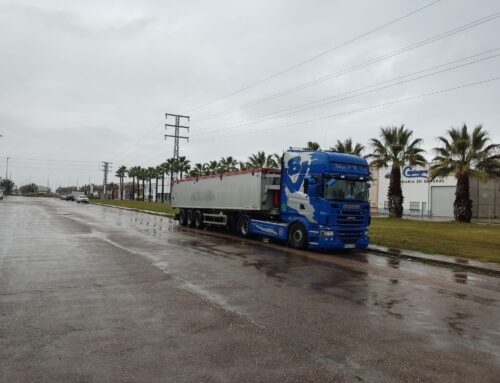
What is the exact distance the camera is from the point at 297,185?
1588cm

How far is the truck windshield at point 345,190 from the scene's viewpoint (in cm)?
1453

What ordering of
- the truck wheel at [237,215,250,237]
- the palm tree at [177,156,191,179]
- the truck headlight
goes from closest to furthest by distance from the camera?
the truck headlight → the truck wheel at [237,215,250,237] → the palm tree at [177,156,191,179]

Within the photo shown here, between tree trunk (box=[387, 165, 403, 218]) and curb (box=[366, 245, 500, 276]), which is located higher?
tree trunk (box=[387, 165, 403, 218])

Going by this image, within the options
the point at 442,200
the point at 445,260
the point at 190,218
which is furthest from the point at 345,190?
the point at 442,200

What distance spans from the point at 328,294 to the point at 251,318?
2387 millimetres

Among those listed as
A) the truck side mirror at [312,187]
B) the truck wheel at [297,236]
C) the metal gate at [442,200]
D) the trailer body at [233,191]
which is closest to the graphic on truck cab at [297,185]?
the truck side mirror at [312,187]

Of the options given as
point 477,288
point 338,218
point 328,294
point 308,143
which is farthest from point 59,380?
point 308,143

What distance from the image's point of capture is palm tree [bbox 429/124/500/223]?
116 feet

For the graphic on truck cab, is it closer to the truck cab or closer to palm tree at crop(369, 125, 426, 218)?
the truck cab

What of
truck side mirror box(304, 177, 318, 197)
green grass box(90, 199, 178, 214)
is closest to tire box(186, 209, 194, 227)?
truck side mirror box(304, 177, 318, 197)

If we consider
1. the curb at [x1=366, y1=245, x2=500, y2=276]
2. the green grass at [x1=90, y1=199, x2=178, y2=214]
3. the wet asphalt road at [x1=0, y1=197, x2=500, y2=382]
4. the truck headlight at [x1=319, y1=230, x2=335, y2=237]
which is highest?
the truck headlight at [x1=319, y1=230, x2=335, y2=237]

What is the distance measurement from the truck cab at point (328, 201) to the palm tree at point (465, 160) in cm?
2468

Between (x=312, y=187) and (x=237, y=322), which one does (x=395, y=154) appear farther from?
(x=237, y=322)

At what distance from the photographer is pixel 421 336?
18.5 feet
